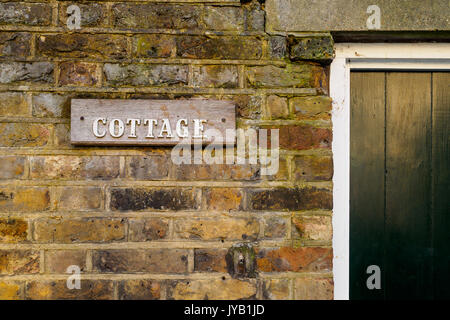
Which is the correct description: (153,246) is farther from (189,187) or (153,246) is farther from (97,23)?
(97,23)

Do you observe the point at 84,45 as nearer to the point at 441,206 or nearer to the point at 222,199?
the point at 222,199

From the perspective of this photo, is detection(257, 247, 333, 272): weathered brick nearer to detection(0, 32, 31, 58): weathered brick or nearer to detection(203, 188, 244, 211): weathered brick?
detection(203, 188, 244, 211): weathered brick

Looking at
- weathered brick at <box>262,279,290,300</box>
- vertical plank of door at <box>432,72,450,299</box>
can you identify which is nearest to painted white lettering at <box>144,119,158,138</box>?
weathered brick at <box>262,279,290,300</box>

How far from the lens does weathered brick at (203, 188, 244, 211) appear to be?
1484 mm

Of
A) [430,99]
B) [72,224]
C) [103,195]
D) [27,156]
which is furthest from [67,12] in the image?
[430,99]

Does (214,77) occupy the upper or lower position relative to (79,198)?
upper

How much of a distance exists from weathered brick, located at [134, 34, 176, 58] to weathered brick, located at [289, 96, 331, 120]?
0.57 meters

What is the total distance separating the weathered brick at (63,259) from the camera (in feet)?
4.78

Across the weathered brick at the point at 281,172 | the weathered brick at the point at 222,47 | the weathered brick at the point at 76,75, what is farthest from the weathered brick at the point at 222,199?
the weathered brick at the point at 76,75

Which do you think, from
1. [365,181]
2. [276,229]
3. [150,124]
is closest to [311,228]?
[276,229]

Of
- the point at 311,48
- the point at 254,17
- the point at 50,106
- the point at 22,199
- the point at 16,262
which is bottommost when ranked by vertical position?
the point at 16,262

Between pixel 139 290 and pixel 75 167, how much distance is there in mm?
577

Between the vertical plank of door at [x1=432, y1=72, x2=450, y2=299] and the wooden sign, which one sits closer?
the wooden sign

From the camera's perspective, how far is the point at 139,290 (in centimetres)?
147
